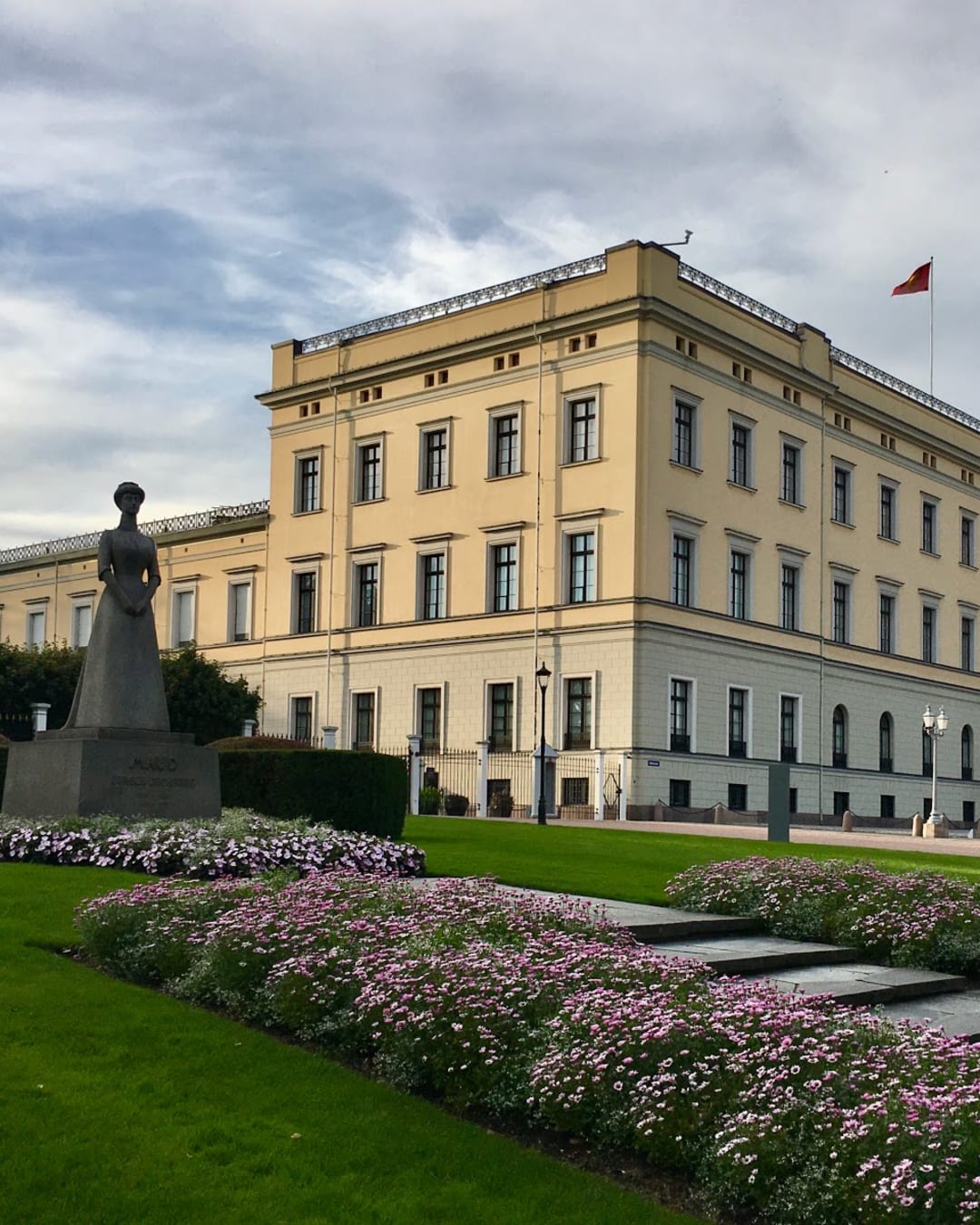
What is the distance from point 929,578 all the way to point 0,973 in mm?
52006

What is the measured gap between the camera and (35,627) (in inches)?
2522

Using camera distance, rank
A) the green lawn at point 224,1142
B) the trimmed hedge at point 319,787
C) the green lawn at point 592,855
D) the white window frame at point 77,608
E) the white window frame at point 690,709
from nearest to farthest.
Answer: the green lawn at point 224,1142
the green lawn at point 592,855
the trimmed hedge at point 319,787
the white window frame at point 690,709
the white window frame at point 77,608

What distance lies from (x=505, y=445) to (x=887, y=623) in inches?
655

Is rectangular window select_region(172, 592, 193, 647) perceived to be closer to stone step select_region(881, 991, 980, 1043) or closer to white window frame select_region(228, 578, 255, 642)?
white window frame select_region(228, 578, 255, 642)

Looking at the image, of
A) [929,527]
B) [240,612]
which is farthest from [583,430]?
[929,527]

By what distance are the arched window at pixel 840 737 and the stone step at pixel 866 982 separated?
127 ft

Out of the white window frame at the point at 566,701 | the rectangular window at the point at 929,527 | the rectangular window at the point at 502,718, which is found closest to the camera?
the white window frame at the point at 566,701

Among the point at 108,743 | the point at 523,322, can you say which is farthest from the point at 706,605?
the point at 108,743

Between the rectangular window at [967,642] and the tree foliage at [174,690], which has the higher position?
the rectangular window at [967,642]

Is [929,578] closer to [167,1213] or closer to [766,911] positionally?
[766,911]

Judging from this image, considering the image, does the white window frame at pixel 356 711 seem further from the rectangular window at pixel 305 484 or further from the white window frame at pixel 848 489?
the white window frame at pixel 848 489

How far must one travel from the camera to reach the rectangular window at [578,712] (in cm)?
4378

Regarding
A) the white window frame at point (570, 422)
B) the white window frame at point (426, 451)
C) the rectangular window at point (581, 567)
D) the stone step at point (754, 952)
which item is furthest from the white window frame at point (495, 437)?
the stone step at point (754, 952)

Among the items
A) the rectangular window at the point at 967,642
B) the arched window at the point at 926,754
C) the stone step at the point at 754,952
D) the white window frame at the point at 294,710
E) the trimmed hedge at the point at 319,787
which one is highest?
the rectangular window at the point at 967,642
